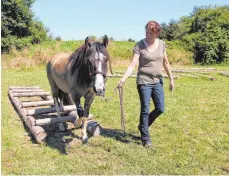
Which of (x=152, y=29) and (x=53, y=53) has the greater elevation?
(x=53, y=53)

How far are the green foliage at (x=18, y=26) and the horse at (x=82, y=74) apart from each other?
2280 cm

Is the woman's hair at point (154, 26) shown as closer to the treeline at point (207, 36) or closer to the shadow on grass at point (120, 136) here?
the shadow on grass at point (120, 136)

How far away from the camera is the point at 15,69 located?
19.3 metres

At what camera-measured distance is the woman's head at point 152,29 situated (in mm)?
4902

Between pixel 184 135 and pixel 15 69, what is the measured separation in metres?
15.5

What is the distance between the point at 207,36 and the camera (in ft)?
83.6

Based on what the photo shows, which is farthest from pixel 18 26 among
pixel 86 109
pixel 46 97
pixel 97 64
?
pixel 97 64

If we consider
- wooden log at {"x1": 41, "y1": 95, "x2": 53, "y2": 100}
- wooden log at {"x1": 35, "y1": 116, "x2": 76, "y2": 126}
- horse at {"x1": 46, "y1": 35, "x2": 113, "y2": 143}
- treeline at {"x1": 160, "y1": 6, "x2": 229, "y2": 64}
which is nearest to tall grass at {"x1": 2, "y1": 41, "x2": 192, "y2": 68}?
treeline at {"x1": 160, "y1": 6, "x2": 229, "y2": 64}

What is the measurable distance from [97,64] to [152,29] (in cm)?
115

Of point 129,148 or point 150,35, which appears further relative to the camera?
point 129,148

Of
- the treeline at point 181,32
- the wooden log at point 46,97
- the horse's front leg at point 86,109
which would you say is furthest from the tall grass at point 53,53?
the horse's front leg at point 86,109

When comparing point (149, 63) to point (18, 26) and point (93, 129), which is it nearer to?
point (93, 129)

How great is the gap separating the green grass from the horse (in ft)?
1.81

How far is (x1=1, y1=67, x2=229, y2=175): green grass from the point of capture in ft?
14.6
